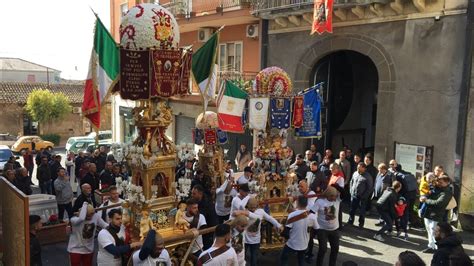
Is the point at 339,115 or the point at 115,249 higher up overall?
the point at 339,115

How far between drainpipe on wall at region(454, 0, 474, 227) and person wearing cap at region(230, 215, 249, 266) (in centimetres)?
784

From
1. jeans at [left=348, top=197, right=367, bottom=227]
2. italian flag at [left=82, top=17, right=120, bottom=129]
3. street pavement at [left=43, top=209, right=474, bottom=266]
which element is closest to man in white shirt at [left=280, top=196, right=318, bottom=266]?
street pavement at [left=43, top=209, right=474, bottom=266]

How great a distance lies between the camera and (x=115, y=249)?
6133 millimetres

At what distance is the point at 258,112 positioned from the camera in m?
10.0

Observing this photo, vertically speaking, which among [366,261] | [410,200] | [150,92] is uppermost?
[150,92]

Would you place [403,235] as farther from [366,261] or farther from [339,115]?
[339,115]

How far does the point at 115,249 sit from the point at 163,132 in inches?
85.7

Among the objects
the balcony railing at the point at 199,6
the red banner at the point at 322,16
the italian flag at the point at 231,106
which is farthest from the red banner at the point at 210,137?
the balcony railing at the point at 199,6

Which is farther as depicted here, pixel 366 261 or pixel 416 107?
pixel 416 107

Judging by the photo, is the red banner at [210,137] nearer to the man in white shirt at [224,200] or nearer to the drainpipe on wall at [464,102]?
the man in white shirt at [224,200]

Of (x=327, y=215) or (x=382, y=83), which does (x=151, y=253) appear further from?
(x=382, y=83)

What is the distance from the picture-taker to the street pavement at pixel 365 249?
9344 millimetres

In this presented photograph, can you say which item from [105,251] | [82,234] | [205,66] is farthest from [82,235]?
[205,66]

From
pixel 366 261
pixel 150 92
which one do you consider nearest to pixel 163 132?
pixel 150 92
